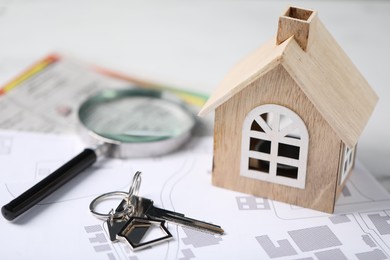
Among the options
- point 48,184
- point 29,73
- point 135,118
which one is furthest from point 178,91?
point 48,184

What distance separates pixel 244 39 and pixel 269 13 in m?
0.15

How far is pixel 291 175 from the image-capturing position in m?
1.07

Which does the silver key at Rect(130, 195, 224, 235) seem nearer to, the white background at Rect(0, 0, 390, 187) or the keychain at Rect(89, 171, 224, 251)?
the keychain at Rect(89, 171, 224, 251)

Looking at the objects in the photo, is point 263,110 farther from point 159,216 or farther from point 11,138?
point 11,138

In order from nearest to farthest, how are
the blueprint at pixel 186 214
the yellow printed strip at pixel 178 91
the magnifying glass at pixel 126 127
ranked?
the blueprint at pixel 186 214 → the magnifying glass at pixel 126 127 → the yellow printed strip at pixel 178 91

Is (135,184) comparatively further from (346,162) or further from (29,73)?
(29,73)

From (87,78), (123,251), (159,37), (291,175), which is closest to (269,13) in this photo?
(159,37)

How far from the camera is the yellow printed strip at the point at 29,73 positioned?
137 centimetres

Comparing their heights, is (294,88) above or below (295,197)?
above

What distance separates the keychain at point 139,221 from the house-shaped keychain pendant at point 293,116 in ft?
0.36

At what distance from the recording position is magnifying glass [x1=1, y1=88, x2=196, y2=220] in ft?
3.62

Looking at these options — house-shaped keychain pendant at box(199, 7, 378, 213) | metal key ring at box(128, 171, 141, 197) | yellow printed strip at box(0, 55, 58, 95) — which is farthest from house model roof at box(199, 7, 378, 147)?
yellow printed strip at box(0, 55, 58, 95)

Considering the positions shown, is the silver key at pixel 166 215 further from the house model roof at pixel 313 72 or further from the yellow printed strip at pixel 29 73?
the yellow printed strip at pixel 29 73

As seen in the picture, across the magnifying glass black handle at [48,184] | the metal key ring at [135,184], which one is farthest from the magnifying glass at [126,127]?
the metal key ring at [135,184]
